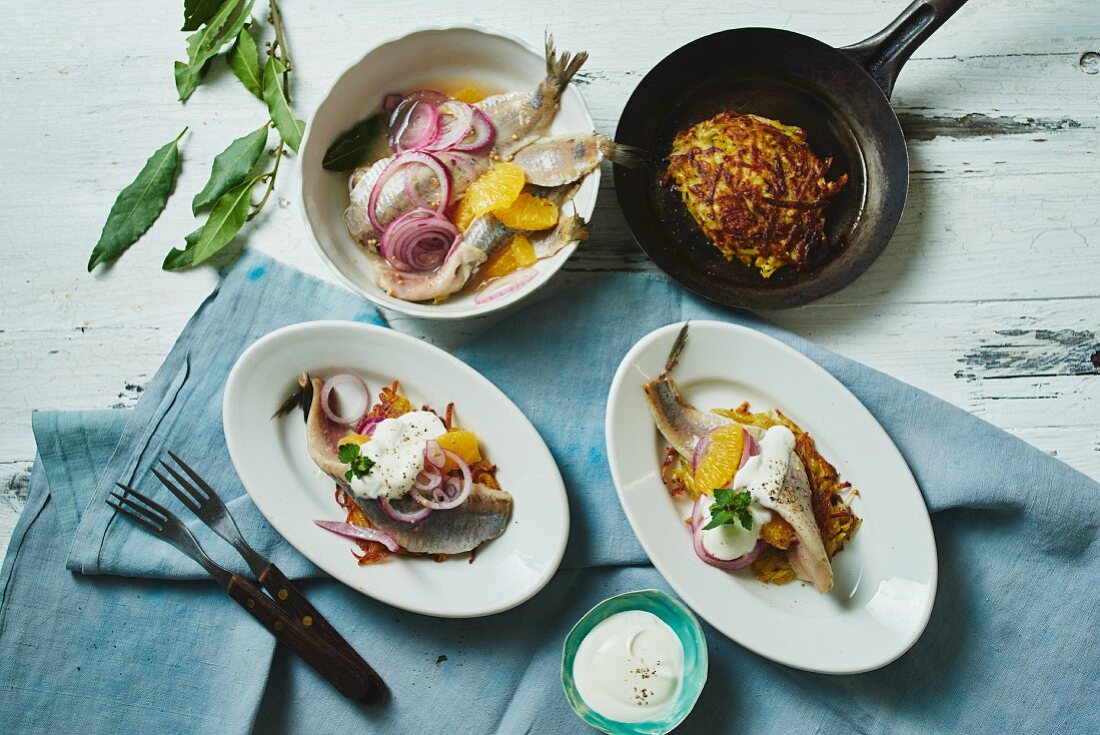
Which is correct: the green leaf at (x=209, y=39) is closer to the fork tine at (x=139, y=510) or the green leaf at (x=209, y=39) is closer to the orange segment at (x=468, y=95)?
the orange segment at (x=468, y=95)

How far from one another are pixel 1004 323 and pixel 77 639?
3.38m

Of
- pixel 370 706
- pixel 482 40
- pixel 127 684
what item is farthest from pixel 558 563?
pixel 482 40

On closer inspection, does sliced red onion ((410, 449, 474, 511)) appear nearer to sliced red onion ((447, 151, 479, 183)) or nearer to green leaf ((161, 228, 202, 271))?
sliced red onion ((447, 151, 479, 183))

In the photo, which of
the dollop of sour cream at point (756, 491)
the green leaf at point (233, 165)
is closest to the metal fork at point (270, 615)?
the green leaf at point (233, 165)

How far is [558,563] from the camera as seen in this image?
2.80 metres

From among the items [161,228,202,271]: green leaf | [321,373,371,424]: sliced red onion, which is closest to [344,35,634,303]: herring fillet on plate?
[321,373,371,424]: sliced red onion

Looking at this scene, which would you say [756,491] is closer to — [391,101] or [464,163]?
[464,163]

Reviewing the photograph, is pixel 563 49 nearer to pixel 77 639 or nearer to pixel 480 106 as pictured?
pixel 480 106

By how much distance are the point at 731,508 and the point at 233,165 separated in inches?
79.0

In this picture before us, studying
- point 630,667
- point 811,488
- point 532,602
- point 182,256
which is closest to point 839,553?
point 811,488

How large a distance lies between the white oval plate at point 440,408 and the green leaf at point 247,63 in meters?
0.89

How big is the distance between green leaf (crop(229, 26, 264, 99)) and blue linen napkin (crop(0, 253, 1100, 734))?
68cm

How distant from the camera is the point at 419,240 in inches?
113

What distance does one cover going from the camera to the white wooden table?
3.07 meters
